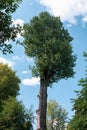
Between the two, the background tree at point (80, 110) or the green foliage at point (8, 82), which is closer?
the background tree at point (80, 110)

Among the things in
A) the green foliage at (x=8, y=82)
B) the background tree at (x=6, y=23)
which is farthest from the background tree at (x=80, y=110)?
the green foliage at (x=8, y=82)

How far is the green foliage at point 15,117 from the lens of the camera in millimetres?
45531

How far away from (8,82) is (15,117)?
15552mm

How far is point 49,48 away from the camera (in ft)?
140

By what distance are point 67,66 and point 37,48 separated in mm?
3914

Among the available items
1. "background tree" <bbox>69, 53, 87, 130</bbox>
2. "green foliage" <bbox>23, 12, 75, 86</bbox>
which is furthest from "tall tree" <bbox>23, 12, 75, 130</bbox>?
"background tree" <bbox>69, 53, 87, 130</bbox>

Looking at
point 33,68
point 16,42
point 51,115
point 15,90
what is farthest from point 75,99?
point 51,115

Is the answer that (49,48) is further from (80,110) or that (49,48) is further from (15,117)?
(80,110)

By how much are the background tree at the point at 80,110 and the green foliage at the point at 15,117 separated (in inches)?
761

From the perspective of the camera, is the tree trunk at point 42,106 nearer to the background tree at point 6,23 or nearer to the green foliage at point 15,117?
the green foliage at point 15,117

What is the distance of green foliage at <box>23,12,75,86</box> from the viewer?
138 ft

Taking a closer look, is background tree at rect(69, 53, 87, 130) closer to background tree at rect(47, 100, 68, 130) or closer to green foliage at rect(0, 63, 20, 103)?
green foliage at rect(0, 63, 20, 103)

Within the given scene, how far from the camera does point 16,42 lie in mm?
20234

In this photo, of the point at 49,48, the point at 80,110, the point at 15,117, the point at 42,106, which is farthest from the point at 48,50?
the point at 80,110
